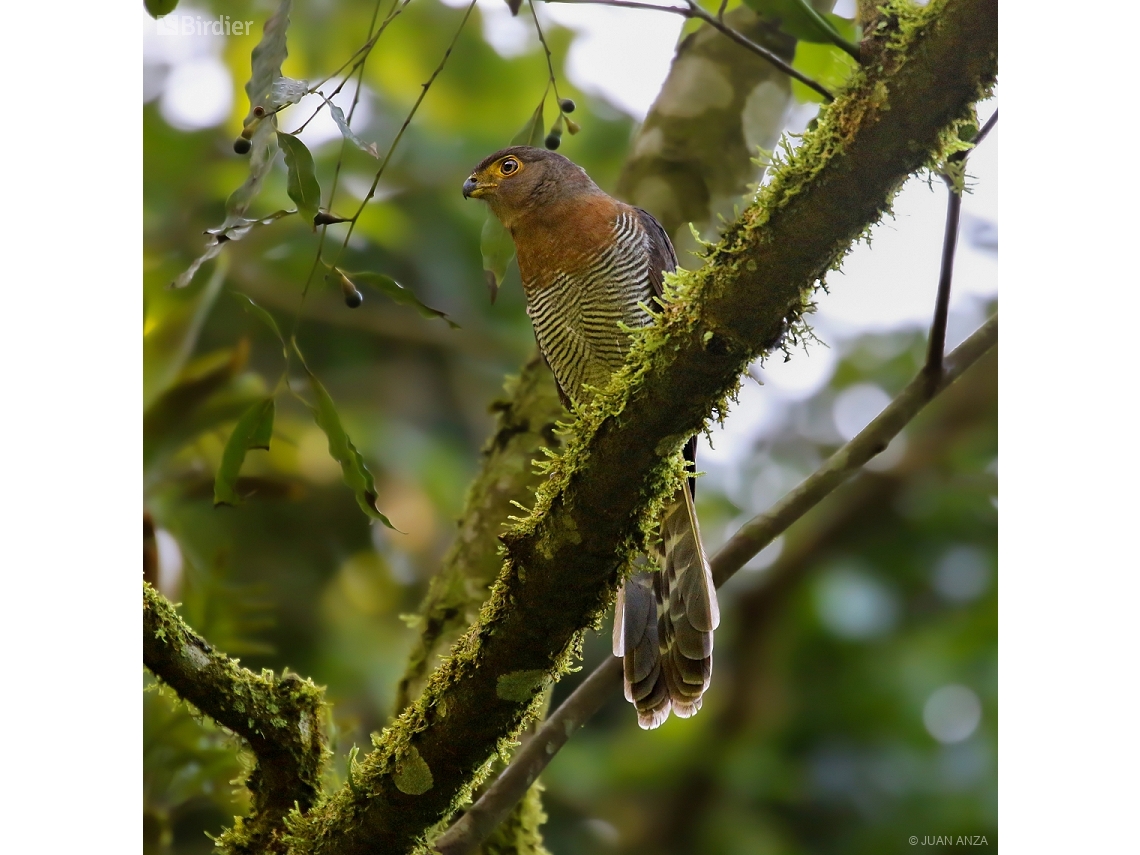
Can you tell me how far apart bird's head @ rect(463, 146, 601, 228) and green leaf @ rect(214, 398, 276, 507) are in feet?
2.76

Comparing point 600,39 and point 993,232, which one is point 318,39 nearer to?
point 600,39

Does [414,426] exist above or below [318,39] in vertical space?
above

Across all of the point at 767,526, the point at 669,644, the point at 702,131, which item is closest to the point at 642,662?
the point at 669,644

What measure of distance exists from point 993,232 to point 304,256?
1.84 metres

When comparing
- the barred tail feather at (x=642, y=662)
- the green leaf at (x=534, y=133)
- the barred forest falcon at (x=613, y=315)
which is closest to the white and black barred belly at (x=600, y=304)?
the barred forest falcon at (x=613, y=315)

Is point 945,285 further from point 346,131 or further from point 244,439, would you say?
point 244,439

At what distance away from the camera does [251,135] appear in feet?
5.32

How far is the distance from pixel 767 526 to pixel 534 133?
0.98 meters

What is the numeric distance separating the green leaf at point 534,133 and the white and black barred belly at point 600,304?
25 cm

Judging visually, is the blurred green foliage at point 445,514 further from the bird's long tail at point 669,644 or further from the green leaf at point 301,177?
the bird's long tail at point 669,644

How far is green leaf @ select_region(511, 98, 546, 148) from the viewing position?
83.7 inches

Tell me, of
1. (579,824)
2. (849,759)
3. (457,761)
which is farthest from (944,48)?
(579,824)

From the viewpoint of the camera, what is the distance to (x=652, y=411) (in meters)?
1.35

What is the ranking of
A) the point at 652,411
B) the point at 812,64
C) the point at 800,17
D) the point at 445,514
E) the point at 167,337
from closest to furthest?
the point at 652,411 < the point at 800,17 < the point at 167,337 < the point at 812,64 < the point at 445,514
